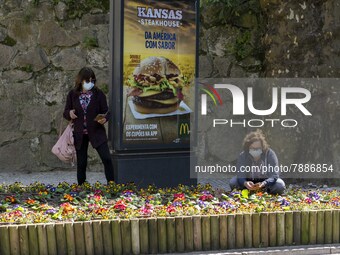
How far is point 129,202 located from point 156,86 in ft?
6.91

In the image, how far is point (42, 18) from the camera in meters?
11.3

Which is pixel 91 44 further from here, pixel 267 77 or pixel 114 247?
pixel 114 247

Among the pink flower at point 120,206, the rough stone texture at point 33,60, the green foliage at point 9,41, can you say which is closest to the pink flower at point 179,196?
the pink flower at point 120,206

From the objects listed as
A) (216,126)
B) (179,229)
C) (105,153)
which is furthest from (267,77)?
(179,229)

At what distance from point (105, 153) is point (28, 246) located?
2777 millimetres

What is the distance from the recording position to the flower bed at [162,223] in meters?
6.11

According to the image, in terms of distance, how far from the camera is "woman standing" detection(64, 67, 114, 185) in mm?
8719

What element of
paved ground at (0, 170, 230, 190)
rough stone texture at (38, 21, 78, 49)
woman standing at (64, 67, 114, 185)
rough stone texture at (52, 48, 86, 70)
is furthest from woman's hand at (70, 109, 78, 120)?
rough stone texture at (38, 21, 78, 49)

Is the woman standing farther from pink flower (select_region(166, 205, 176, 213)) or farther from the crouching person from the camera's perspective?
pink flower (select_region(166, 205, 176, 213))

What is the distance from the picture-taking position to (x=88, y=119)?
344 inches

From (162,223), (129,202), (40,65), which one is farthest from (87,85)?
(162,223)

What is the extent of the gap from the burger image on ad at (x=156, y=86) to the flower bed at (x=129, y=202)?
3.62ft

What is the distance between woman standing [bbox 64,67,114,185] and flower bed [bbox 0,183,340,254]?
1379 mm

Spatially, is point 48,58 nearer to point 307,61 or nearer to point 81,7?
point 81,7
